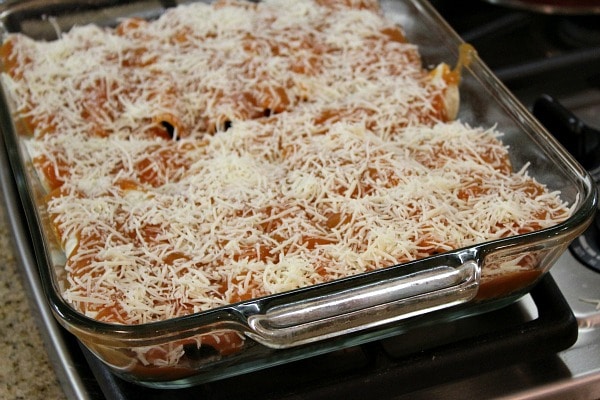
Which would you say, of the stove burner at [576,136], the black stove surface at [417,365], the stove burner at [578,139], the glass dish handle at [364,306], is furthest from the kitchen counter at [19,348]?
the stove burner at [576,136]

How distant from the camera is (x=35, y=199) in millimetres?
965

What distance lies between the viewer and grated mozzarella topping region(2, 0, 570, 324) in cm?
91

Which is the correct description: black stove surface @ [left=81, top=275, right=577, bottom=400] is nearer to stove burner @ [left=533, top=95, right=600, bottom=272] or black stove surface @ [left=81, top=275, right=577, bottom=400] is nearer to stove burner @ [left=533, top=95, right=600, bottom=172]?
stove burner @ [left=533, top=95, right=600, bottom=272]

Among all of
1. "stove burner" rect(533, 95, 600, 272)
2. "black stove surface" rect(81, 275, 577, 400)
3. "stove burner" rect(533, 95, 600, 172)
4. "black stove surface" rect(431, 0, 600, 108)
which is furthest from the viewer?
"black stove surface" rect(431, 0, 600, 108)

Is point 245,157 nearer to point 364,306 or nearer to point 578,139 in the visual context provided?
point 364,306

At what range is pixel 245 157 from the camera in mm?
1076

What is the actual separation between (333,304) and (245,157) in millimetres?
370

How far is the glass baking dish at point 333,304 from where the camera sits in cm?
76

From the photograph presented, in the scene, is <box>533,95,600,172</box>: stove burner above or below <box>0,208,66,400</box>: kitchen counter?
above

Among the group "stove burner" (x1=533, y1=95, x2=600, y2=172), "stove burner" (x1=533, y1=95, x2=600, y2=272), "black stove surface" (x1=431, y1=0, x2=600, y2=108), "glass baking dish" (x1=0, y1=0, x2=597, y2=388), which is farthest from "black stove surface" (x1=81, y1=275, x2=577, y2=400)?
"black stove surface" (x1=431, y1=0, x2=600, y2=108)

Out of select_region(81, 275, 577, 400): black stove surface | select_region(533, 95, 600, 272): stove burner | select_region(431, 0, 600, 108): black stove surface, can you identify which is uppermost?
select_region(431, 0, 600, 108): black stove surface

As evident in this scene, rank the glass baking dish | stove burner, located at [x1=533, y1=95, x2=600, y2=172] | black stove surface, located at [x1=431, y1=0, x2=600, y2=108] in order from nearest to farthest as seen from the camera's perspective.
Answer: the glass baking dish, stove burner, located at [x1=533, y1=95, x2=600, y2=172], black stove surface, located at [x1=431, y1=0, x2=600, y2=108]

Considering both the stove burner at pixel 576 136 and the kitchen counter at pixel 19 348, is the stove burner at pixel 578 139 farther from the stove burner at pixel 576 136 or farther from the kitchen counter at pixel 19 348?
the kitchen counter at pixel 19 348

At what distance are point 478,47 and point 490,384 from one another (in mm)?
837
